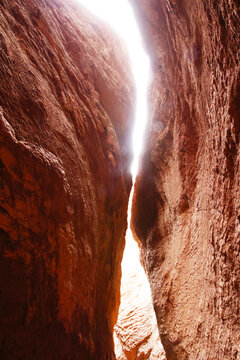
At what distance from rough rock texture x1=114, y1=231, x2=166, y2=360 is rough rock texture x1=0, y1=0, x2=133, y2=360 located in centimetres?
432

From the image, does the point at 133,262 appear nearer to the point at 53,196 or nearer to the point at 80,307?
the point at 80,307

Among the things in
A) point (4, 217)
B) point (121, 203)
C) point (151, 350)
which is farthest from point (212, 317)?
point (151, 350)

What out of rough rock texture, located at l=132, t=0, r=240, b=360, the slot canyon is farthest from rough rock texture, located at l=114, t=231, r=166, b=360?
rough rock texture, located at l=132, t=0, r=240, b=360

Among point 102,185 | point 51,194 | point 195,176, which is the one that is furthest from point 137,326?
point 51,194

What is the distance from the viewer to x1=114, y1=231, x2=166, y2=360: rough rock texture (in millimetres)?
7578

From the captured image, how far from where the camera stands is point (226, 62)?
1921 mm

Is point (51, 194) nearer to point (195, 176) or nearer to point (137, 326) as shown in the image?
point (195, 176)

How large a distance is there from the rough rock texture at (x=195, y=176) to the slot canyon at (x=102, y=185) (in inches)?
0.8

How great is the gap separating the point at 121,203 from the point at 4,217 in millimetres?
3342

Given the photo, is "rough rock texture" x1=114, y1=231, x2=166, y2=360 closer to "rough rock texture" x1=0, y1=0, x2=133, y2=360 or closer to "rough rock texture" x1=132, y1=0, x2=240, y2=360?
"rough rock texture" x1=0, y1=0, x2=133, y2=360

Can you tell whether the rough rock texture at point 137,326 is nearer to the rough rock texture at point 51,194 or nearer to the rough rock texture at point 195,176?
the rough rock texture at point 51,194

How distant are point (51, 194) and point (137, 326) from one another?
8.34 m

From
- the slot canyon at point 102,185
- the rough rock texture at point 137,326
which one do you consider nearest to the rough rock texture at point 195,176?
the slot canyon at point 102,185

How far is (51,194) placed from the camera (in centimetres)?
245
